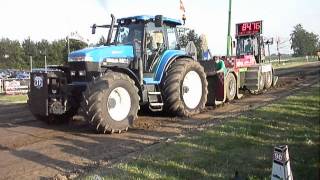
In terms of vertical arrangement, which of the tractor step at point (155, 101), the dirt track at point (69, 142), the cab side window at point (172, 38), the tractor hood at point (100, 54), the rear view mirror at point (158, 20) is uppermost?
the rear view mirror at point (158, 20)

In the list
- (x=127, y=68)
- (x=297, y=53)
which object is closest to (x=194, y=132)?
(x=127, y=68)

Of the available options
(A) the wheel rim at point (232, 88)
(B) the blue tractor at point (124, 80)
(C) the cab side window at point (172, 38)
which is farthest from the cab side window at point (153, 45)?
(A) the wheel rim at point (232, 88)

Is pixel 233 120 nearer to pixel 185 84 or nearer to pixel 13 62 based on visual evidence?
pixel 185 84

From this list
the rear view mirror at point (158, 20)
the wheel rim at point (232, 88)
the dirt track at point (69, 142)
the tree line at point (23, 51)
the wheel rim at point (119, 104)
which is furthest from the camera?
the tree line at point (23, 51)

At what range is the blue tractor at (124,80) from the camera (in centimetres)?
1040

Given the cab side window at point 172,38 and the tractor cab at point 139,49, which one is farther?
the cab side window at point 172,38

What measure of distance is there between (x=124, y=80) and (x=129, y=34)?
2.06m

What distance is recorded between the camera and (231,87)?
1656 centimetres

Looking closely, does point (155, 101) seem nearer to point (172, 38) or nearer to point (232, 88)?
point (172, 38)

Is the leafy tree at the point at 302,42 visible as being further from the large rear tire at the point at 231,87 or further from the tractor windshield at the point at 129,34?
the tractor windshield at the point at 129,34

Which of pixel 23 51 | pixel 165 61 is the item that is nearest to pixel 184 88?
pixel 165 61

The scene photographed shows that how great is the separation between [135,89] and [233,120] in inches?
87.9

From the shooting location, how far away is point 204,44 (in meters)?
18.5

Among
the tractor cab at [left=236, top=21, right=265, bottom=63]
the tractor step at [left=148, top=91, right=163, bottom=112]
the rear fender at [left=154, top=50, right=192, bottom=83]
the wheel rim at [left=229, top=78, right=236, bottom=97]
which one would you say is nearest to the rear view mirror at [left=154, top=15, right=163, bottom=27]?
the rear fender at [left=154, top=50, right=192, bottom=83]
